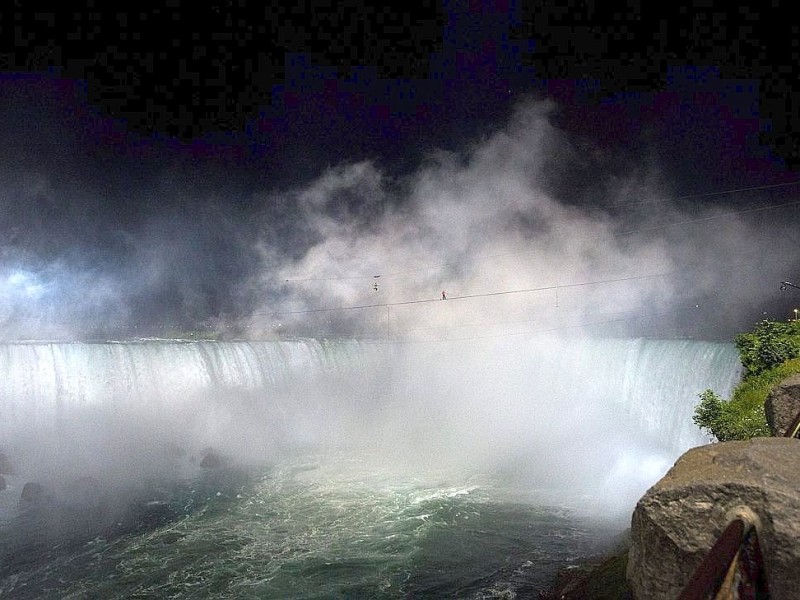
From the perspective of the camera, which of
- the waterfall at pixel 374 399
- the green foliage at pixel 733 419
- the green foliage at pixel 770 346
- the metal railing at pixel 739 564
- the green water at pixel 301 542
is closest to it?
the metal railing at pixel 739 564

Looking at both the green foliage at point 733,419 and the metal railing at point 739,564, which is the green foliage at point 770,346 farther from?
the metal railing at point 739,564

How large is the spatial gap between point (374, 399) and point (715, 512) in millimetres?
37092

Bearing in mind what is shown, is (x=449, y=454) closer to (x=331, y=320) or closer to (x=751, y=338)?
(x=751, y=338)

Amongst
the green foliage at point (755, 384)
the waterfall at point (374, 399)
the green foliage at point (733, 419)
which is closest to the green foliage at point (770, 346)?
the green foliage at point (755, 384)

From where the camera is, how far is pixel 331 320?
5903 cm

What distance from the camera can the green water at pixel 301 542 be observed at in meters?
11.9

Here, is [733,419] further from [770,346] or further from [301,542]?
[301,542]

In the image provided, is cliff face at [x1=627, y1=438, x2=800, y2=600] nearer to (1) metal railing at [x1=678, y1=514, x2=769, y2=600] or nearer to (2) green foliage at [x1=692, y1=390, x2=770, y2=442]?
(1) metal railing at [x1=678, y1=514, x2=769, y2=600]

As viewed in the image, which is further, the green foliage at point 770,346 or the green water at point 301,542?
the green foliage at point 770,346

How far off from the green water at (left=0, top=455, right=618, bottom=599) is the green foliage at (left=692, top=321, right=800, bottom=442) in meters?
4.16

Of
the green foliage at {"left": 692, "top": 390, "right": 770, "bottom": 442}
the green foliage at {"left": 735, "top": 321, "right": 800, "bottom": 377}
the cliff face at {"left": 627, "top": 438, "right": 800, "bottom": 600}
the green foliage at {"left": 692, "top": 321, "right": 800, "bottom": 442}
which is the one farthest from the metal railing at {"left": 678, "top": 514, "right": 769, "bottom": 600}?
the green foliage at {"left": 735, "top": 321, "right": 800, "bottom": 377}

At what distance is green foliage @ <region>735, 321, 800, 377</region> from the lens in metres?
13.9

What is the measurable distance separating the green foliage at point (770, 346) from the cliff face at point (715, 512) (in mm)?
12915

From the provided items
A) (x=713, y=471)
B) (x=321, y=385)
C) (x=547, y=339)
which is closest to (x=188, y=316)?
(x=321, y=385)
